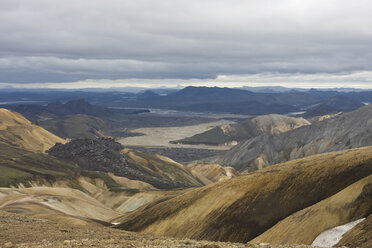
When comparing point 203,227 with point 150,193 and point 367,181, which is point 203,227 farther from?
point 150,193

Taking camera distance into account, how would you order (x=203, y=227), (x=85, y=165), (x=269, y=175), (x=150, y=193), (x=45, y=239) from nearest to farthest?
1. (x=45, y=239)
2. (x=203, y=227)
3. (x=269, y=175)
4. (x=150, y=193)
5. (x=85, y=165)

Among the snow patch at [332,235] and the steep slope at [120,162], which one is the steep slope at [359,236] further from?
the steep slope at [120,162]

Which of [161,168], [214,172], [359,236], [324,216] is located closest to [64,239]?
[359,236]

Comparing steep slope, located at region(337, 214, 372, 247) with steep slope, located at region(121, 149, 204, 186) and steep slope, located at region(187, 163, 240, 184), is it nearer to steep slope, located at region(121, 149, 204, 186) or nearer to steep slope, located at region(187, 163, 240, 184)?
steep slope, located at region(121, 149, 204, 186)

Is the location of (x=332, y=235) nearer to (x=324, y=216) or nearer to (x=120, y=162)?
(x=324, y=216)

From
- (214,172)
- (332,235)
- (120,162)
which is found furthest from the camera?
(214,172)

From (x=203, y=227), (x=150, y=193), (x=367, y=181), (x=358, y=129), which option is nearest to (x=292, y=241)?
(x=367, y=181)
